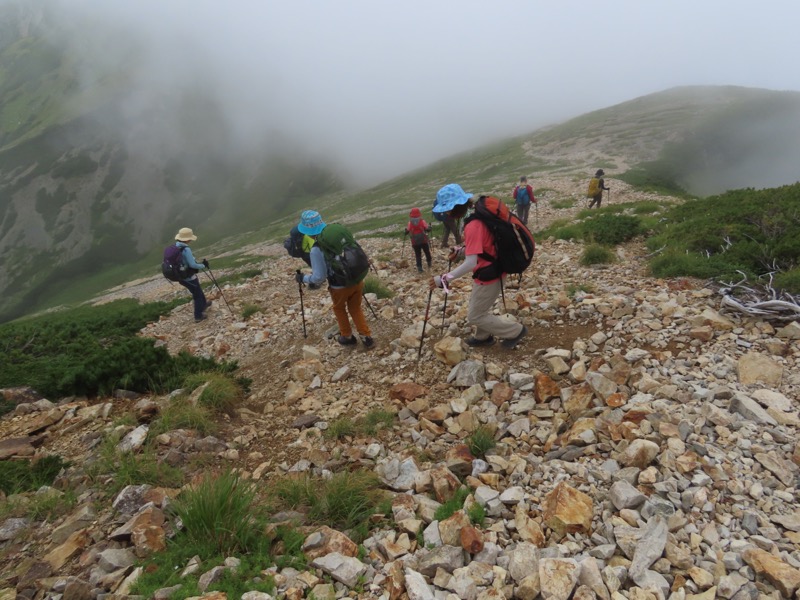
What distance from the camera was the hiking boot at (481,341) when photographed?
337 inches

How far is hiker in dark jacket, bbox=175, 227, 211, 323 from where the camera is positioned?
1491cm

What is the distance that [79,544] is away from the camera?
4.49 meters

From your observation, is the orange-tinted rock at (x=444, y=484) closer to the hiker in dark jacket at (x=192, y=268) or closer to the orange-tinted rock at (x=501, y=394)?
the orange-tinted rock at (x=501, y=394)

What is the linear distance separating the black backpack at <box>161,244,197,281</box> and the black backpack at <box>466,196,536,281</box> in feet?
37.9

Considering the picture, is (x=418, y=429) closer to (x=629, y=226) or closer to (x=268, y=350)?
(x=268, y=350)

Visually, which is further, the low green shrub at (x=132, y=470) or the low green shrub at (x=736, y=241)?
the low green shrub at (x=736, y=241)

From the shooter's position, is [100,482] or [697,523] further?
[100,482]

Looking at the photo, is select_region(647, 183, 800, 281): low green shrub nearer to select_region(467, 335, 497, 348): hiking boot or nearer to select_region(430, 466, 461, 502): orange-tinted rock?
select_region(467, 335, 497, 348): hiking boot

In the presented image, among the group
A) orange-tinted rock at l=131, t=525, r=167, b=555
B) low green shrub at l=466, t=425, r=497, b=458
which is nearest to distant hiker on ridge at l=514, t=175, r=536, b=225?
low green shrub at l=466, t=425, r=497, b=458

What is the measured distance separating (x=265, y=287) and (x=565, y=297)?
13.7 metres

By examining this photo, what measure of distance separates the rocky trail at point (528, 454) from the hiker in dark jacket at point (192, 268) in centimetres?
677

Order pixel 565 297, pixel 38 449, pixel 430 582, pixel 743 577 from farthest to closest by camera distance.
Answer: pixel 565 297
pixel 38 449
pixel 430 582
pixel 743 577

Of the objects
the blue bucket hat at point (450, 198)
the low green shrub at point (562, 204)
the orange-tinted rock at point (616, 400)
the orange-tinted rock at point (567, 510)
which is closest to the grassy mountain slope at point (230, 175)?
the low green shrub at point (562, 204)

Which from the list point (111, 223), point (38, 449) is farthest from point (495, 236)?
point (111, 223)
